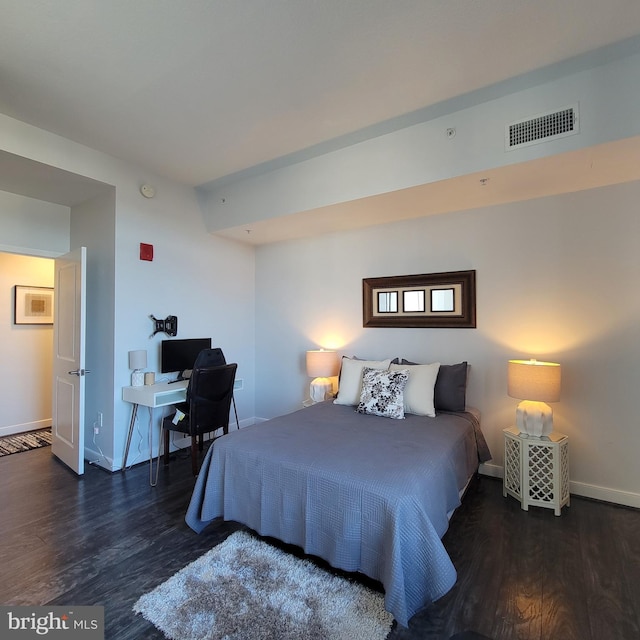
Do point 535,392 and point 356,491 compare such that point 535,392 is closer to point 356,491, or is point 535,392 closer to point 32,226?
point 356,491

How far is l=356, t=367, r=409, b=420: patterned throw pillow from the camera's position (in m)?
2.75

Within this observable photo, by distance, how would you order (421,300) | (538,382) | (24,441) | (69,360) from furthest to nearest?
(24,441) → (421,300) → (69,360) → (538,382)

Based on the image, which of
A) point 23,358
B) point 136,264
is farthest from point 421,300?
point 23,358

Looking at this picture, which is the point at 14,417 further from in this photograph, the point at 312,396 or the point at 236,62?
the point at 236,62

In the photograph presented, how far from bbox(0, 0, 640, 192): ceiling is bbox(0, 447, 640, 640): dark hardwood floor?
281 centimetres

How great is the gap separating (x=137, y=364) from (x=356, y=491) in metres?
2.44

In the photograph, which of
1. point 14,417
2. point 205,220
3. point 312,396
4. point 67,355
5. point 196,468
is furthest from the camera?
point 14,417

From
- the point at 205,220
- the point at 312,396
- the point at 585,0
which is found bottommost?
the point at 312,396

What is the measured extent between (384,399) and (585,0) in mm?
2527

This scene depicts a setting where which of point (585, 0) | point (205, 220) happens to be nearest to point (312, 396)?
point (205, 220)

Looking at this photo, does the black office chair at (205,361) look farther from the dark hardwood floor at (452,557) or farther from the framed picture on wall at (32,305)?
the framed picture on wall at (32,305)

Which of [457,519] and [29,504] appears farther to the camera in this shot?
[29,504]

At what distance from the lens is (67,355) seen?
334 cm

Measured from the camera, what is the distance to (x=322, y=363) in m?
3.69
